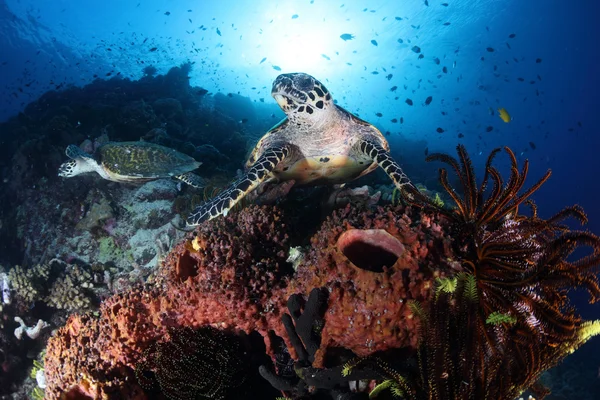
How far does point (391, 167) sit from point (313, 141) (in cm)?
161

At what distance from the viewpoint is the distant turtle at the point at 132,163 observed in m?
6.58

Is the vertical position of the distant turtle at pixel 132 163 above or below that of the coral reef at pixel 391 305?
below

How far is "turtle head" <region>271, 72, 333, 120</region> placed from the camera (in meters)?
4.91

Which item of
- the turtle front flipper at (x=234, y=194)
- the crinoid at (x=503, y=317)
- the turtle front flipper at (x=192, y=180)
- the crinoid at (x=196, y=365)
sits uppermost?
the crinoid at (x=503, y=317)

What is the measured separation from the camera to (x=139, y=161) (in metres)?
6.72

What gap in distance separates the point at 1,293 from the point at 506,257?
26.4 feet

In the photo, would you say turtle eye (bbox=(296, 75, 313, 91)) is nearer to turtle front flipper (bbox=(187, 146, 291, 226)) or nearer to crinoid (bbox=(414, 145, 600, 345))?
turtle front flipper (bbox=(187, 146, 291, 226))

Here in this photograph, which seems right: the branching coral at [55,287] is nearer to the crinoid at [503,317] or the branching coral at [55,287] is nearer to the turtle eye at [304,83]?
the turtle eye at [304,83]

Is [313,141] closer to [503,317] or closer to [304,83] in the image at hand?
[304,83]

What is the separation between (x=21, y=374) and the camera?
206 inches

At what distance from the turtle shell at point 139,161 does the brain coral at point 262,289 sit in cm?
388

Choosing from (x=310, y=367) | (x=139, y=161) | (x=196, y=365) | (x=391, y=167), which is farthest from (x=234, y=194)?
(x=139, y=161)

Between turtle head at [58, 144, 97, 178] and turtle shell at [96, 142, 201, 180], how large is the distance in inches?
11.6

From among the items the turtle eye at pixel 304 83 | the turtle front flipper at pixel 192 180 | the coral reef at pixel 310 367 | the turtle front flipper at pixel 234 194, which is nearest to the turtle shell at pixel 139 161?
the turtle front flipper at pixel 192 180
